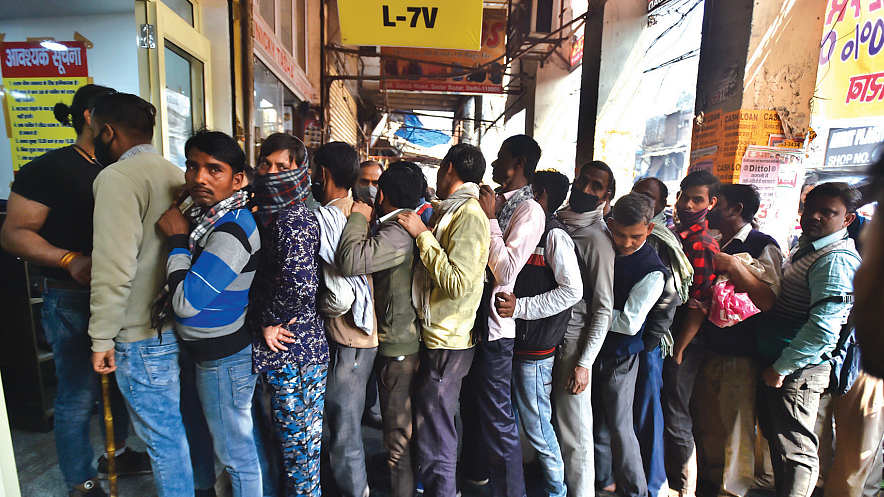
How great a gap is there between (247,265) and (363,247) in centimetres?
52

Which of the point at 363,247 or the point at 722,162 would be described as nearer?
the point at 363,247

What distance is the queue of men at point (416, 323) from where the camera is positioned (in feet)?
5.77

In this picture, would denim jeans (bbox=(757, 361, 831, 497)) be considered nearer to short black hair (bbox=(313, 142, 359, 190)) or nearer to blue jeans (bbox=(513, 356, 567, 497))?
blue jeans (bbox=(513, 356, 567, 497))

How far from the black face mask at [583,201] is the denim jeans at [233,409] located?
2048mm

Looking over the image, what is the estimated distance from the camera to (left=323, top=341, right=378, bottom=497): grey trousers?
1.97 metres

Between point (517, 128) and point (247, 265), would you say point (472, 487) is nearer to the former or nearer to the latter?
point (247, 265)

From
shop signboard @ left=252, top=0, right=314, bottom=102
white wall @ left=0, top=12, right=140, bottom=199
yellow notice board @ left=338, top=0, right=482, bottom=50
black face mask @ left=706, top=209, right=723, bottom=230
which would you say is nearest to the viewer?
black face mask @ left=706, top=209, right=723, bottom=230

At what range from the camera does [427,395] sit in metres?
2.05

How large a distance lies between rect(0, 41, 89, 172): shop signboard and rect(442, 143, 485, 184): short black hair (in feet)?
12.0

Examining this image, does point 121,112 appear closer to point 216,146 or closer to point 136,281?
point 216,146

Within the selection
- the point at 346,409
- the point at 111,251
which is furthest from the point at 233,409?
the point at 111,251

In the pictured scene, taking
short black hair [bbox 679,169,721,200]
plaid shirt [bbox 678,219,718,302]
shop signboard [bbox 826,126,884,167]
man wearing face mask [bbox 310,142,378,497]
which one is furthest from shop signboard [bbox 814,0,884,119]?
shop signboard [bbox 826,126,884,167]

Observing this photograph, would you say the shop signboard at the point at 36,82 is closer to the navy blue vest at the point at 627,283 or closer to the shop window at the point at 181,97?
the shop window at the point at 181,97

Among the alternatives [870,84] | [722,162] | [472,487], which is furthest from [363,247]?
[870,84]
